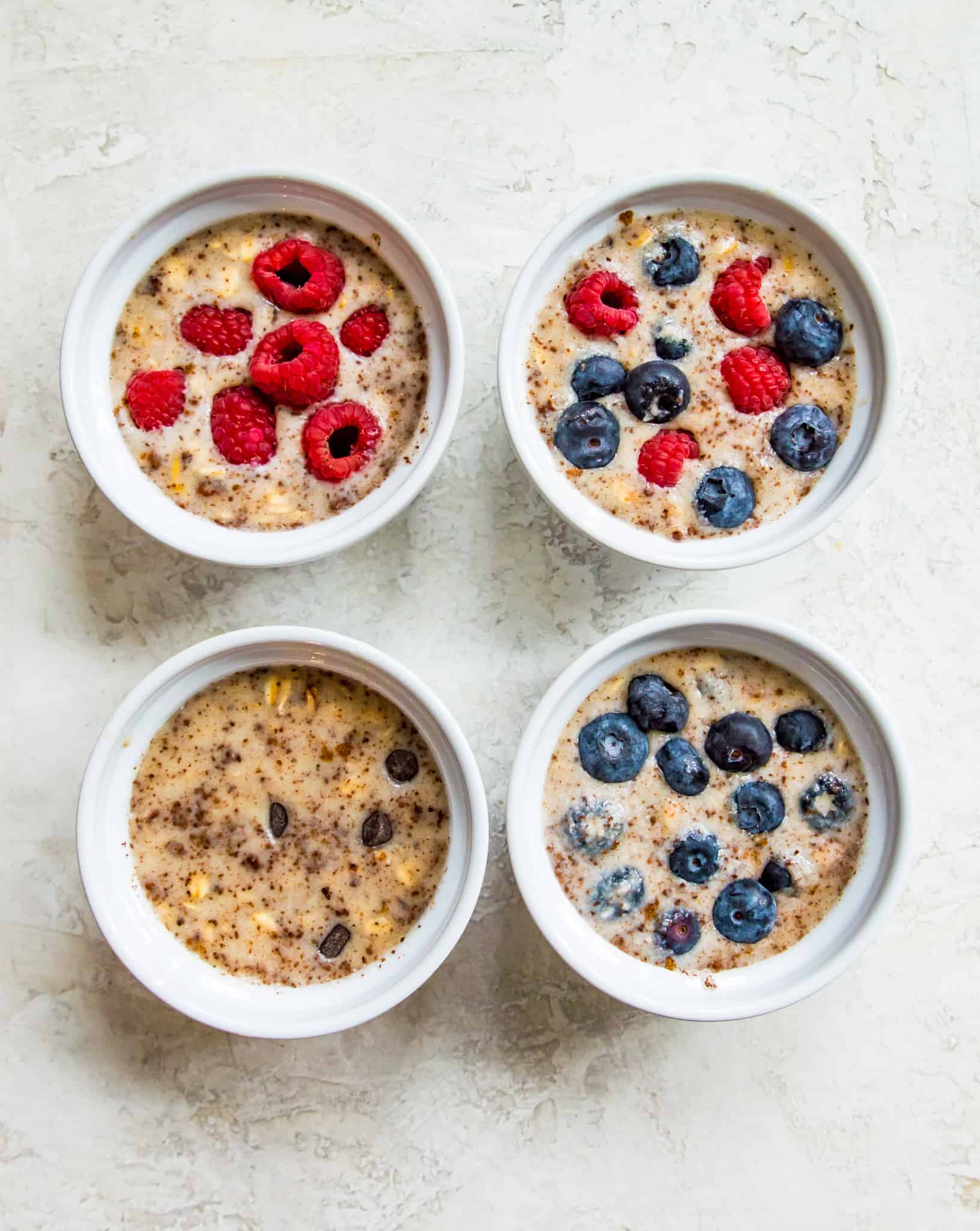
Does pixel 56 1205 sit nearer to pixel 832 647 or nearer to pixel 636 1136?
pixel 636 1136

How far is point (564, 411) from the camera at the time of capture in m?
1.84

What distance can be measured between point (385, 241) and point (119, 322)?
1.61ft

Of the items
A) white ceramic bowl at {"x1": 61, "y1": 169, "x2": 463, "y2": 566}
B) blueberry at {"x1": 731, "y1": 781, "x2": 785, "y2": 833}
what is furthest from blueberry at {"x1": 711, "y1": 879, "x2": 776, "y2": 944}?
white ceramic bowl at {"x1": 61, "y1": 169, "x2": 463, "y2": 566}

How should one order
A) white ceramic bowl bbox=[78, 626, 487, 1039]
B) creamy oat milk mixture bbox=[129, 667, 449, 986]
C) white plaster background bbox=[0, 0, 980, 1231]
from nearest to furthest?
white ceramic bowl bbox=[78, 626, 487, 1039], creamy oat milk mixture bbox=[129, 667, 449, 986], white plaster background bbox=[0, 0, 980, 1231]

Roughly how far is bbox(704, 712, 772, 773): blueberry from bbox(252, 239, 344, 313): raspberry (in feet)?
3.33

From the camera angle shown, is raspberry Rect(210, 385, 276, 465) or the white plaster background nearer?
raspberry Rect(210, 385, 276, 465)

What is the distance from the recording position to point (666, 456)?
179cm

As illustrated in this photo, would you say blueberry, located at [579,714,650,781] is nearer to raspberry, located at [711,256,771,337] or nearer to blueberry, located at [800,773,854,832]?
blueberry, located at [800,773,854,832]

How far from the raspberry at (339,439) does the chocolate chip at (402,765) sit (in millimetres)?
492

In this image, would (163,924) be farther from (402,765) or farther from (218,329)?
(218,329)

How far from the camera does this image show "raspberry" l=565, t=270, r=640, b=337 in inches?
70.7

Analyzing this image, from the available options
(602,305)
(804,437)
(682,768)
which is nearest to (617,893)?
(682,768)

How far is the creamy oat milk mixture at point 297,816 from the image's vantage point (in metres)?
1.83

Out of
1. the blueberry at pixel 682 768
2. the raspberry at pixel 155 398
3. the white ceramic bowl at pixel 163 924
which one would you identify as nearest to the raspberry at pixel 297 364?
the raspberry at pixel 155 398
